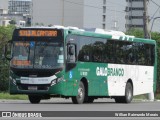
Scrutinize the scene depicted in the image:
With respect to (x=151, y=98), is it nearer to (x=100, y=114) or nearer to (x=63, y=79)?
(x=63, y=79)

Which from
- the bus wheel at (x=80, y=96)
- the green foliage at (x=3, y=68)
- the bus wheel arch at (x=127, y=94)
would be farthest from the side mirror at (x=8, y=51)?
the green foliage at (x=3, y=68)

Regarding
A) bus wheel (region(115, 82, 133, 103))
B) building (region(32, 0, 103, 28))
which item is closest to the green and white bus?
bus wheel (region(115, 82, 133, 103))

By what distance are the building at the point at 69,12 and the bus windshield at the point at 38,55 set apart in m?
128

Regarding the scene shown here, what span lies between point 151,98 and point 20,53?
1336 cm

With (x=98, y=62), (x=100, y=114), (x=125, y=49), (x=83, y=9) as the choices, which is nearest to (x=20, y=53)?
(x=98, y=62)

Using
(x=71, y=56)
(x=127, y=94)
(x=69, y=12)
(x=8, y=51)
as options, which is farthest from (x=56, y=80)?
(x=69, y=12)

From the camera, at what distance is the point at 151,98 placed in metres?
40.4

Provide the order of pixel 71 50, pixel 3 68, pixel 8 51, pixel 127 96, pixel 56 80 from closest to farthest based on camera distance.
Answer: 1. pixel 56 80
2. pixel 71 50
3. pixel 8 51
4. pixel 127 96
5. pixel 3 68

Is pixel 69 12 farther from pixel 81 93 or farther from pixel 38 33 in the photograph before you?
pixel 38 33

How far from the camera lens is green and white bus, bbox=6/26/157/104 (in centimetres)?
2866

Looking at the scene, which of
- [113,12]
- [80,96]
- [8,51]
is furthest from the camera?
[113,12]

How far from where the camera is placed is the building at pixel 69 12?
158 meters

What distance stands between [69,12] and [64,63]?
13113 cm

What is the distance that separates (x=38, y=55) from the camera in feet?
94.3
